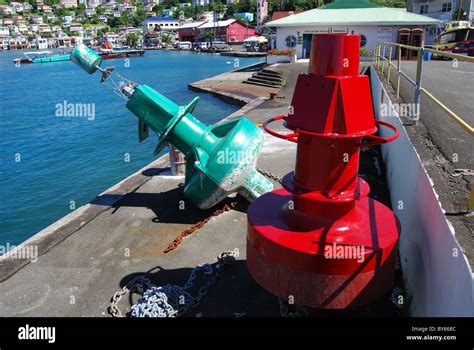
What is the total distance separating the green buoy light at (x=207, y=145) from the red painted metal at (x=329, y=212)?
2.50 metres

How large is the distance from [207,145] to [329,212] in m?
3.37

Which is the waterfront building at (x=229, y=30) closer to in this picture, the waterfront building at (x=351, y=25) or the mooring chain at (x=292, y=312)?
the waterfront building at (x=351, y=25)

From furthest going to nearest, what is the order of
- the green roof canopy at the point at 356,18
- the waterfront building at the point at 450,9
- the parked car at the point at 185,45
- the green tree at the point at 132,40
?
the green tree at the point at 132,40, the parked car at the point at 185,45, the waterfront building at the point at 450,9, the green roof canopy at the point at 356,18

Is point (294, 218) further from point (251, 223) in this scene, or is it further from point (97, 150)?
point (97, 150)

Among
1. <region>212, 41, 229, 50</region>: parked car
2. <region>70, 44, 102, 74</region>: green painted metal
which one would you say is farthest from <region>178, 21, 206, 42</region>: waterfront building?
<region>70, 44, 102, 74</region>: green painted metal

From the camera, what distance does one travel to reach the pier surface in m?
4.88

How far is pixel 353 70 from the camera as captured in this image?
11.5 feet

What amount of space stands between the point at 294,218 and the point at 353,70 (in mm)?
1439

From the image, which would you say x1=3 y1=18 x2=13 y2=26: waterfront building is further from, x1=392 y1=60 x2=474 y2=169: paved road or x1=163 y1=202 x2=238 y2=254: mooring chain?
x1=163 y1=202 x2=238 y2=254: mooring chain

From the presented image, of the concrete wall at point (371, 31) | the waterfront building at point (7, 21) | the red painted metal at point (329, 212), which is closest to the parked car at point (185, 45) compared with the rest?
the concrete wall at point (371, 31)

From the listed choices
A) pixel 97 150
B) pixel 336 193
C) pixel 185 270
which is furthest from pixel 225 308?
pixel 97 150

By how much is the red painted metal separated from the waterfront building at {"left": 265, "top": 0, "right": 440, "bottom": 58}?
29.4 metres

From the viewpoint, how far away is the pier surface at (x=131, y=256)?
488cm

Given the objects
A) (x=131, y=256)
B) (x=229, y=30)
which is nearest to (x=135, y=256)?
(x=131, y=256)
